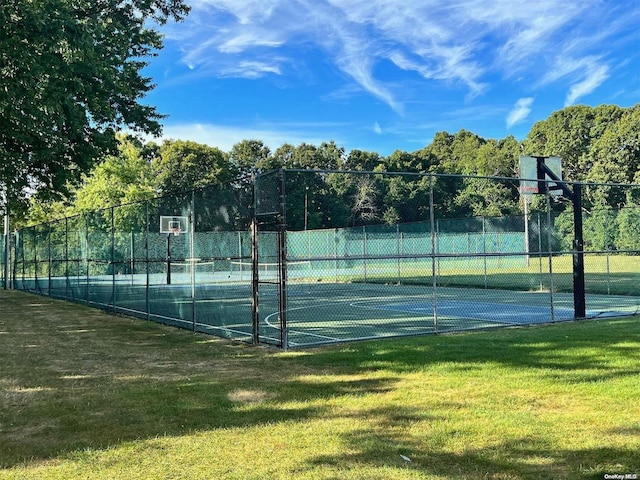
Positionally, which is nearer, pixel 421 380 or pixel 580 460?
pixel 580 460

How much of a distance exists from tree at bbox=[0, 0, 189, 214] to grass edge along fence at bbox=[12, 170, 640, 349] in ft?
6.26

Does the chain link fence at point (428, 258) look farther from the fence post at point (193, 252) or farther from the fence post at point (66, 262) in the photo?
the fence post at point (66, 262)

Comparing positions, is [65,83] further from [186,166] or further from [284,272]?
[186,166]

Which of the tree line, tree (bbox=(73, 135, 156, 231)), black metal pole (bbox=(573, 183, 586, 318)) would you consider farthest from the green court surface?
tree (bbox=(73, 135, 156, 231))

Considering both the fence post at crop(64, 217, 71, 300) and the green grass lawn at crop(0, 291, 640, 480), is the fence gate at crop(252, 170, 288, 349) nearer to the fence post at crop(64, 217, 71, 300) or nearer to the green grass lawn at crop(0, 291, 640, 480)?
the green grass lawn at crop(0, 291, 640, 480)

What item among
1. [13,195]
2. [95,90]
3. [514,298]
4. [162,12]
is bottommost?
[514,298]

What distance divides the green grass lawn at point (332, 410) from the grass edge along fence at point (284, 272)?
6.17 feet

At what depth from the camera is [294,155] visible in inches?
2373

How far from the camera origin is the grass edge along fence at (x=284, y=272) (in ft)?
33.3

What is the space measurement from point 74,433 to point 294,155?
56.5 m

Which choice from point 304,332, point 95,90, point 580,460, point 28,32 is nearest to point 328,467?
point 580,460

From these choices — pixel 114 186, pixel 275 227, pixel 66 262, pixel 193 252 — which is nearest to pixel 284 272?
pixel 275 227

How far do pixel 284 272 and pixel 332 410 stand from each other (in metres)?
3.19

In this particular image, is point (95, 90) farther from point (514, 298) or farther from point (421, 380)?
point (514, 298)
